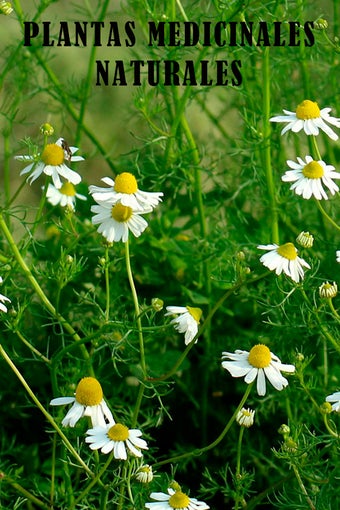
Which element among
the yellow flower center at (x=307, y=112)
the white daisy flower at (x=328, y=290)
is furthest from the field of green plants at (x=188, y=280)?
the white daisy flower at (x=328, y=290)

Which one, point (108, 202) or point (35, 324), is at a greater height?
point (108, 202)

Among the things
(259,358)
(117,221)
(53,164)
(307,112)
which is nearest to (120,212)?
(117,221)

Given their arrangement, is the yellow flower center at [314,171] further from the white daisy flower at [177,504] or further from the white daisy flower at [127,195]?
the white daisy flower at [177,504]

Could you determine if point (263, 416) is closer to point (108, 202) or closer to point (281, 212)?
point (281, 212)

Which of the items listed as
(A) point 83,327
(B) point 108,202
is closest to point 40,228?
(A) point 83,327

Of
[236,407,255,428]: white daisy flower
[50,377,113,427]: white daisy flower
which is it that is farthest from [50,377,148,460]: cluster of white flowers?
[236,407,255,428]: white daisy flower
